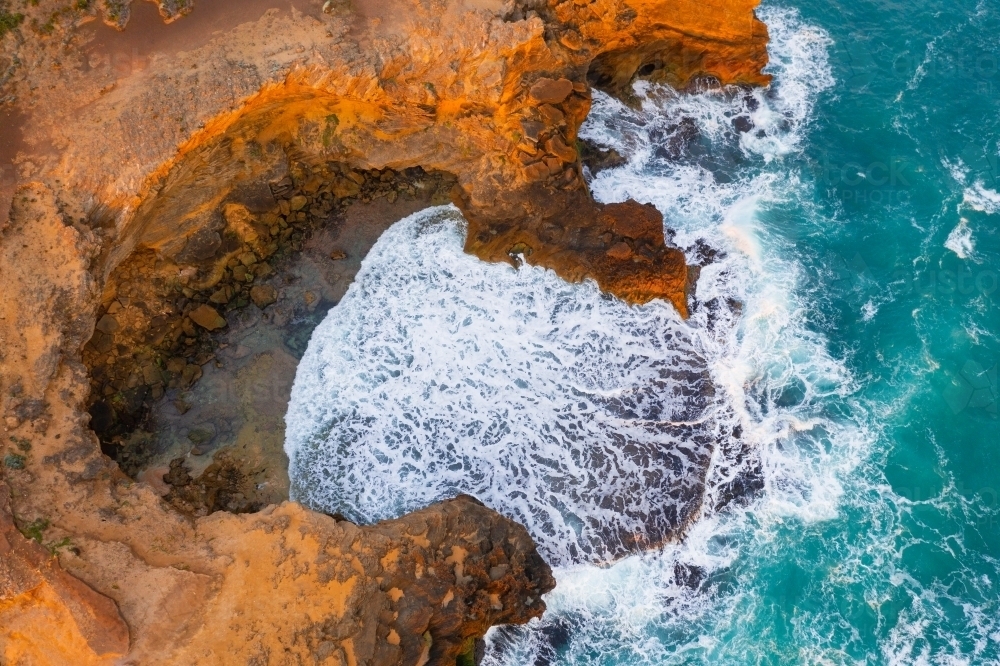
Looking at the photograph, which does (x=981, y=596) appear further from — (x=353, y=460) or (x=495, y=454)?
(x=353, y=460)

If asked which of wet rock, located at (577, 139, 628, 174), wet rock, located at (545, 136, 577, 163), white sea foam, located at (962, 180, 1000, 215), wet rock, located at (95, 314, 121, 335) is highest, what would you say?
wet rock, located at (545, 136, 577, 163)

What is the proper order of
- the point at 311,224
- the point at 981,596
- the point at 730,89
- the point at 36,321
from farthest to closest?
the point at 730,89 → the point at 311,224 → the point at 981,596 → the point at 36,321

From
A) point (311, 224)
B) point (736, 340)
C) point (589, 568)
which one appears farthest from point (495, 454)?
point (311, 224)

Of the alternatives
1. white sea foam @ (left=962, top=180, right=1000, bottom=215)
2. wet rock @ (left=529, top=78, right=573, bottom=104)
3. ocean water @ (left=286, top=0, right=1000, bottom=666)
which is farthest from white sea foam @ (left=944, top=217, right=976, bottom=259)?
wet rock @ (left=529, top=78, right=573, bottom=104)

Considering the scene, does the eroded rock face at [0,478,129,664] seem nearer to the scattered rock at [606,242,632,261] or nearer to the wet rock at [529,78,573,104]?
the scattered rock at [606,242,632,261]

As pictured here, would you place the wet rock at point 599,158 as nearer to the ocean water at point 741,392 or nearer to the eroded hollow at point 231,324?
the ocean water at point 741,392

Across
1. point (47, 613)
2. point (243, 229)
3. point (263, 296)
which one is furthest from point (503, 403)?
point (47, 613)

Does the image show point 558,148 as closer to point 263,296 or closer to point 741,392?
point 741,392
